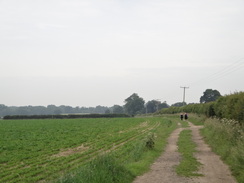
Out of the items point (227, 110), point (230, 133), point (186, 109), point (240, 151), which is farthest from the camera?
point (186, 109)

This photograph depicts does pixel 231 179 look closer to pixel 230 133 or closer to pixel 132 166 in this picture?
pixel 132 166

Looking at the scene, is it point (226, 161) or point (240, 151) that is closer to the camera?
point (240, 151)

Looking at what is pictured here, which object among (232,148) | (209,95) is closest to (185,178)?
(232,148)

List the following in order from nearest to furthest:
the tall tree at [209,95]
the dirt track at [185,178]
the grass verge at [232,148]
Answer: the dirt track at [185,178] < the grass verge at [232,148] < the tall tree at [209,95]

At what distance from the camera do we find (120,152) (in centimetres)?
1753

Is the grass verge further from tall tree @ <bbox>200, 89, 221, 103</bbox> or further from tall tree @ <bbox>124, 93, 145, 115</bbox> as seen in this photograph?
tall tree @ <bbox>124, 93, 145, 115</bbox>

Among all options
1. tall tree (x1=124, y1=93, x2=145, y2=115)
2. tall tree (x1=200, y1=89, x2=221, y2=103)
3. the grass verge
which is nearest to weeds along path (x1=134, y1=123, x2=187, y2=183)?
the grass verge

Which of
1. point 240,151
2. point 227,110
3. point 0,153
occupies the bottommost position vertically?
point 0,153

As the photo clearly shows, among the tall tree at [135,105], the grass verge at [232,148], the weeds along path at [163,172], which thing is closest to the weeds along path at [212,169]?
the grass verge at [232,148]

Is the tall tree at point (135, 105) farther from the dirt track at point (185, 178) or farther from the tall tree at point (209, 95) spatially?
the dirt track at point (185, 178)

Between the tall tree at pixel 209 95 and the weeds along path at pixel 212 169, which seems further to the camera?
the tall tree at pixel 209 95

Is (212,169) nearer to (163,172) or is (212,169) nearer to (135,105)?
(163,172)

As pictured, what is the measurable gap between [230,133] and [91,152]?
8.42 m

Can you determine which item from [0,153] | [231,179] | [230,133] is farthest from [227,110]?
[0,153]
